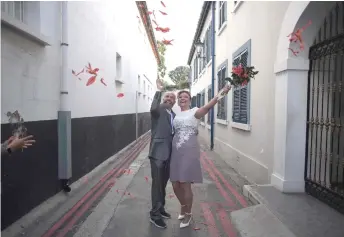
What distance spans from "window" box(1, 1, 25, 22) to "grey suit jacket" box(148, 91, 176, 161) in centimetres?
206

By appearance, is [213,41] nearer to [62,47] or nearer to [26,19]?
[62,47]

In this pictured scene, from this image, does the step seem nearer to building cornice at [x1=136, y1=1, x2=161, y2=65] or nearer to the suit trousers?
the suit trousers

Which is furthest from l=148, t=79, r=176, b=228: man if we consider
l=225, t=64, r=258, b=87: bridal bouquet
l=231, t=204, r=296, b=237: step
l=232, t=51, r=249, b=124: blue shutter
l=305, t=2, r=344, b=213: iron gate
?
l=232, t=51, r=249, b=124: blue shutter

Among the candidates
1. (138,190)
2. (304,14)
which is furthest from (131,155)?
(304,14)

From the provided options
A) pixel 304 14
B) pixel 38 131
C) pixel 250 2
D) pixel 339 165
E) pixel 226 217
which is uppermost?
pixel 250 2

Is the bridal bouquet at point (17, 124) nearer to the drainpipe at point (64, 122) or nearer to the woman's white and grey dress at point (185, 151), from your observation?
the drainpipe at point (64, 122)

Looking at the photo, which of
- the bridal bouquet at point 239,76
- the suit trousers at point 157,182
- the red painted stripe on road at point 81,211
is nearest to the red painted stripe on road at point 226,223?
the suit trousers at point 157,182

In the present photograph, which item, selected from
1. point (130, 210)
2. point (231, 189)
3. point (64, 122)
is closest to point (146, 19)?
point (231, 189)

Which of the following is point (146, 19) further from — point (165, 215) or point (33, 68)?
point (165, 215)

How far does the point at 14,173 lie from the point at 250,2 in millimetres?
5852

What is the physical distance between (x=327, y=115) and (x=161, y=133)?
236 centimetres

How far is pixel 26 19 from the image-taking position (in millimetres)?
4328

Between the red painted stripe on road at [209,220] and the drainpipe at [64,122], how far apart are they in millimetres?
2298

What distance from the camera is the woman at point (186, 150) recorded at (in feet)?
13.0
